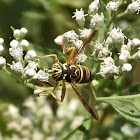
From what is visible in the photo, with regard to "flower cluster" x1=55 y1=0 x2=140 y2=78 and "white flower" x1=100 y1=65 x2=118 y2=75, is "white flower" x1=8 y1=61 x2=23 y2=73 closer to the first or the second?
"flower cluster" x1=55 y1=0 x2=140 y2=78

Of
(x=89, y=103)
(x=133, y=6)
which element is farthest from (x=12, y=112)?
(x=133, y=6)

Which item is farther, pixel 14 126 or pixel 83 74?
pixel 14 126

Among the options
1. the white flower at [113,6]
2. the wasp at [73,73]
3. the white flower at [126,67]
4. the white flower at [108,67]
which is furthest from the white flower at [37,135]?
the white flower at [113,6]

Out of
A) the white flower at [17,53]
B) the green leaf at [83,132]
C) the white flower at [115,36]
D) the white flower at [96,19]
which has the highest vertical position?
the white flower at [96,19]

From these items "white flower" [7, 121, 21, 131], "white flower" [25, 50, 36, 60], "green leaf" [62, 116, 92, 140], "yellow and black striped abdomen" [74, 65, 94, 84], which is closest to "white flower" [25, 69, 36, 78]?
"white flower" [25, 50, 36, 60]

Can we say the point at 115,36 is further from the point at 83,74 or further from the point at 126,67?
the point at 83,74

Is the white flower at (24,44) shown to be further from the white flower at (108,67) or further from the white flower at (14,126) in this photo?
the white flower at (14,126)
